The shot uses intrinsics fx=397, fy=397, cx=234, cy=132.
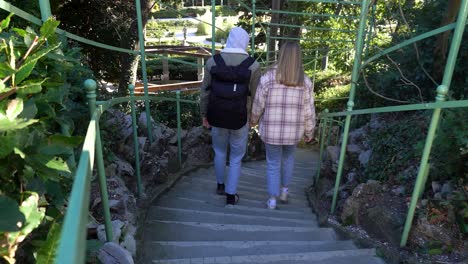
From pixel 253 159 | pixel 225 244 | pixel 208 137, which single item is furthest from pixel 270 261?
pixel 253 159

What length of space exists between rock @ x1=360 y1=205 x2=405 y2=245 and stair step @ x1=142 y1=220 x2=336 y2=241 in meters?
0.30

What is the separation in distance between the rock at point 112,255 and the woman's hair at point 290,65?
1.73 m

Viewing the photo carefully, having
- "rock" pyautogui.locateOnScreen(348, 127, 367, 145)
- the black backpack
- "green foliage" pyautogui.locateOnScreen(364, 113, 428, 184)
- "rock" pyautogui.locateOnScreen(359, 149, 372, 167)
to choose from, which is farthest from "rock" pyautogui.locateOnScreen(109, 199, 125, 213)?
"rock" pyautogui.locateOnScreen(348, 127, 367, 145)

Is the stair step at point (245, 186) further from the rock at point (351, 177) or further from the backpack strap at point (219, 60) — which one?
the backpack strap at point (219, 60)

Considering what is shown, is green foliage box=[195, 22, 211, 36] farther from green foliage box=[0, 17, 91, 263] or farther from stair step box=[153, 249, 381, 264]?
green foliage box=[0, 17, 91, 263]

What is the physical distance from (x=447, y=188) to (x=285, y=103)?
4.02 feet

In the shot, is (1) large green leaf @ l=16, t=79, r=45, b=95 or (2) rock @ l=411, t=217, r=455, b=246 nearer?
(1) large green leaf @ l=16, t=79, r=45, b=95

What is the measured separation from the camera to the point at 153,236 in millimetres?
2551

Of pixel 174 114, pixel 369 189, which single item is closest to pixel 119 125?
pixel 369 189

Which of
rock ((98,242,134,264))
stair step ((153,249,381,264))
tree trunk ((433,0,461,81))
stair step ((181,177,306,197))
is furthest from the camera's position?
stair step ((181,177,306,197))

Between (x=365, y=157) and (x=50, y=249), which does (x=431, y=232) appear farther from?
(x=50, y=249)

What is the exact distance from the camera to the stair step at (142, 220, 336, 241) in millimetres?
2635

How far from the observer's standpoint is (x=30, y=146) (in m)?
1.14

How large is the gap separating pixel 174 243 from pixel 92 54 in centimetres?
609
